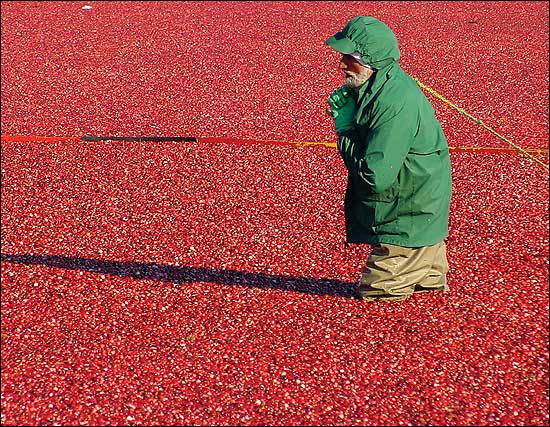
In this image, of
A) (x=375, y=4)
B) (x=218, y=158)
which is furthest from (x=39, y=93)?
(x=375, y=4)

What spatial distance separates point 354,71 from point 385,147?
602 mm

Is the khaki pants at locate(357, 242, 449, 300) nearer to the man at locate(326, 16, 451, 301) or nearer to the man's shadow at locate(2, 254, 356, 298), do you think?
the man at locate(326, 16, 451, 301)

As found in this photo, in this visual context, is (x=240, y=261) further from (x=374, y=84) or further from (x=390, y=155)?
(x=374, y=84)

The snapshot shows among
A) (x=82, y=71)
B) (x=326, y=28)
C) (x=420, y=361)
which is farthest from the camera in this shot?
(x=326, y=28)

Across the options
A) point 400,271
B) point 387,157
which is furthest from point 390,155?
point 400,271

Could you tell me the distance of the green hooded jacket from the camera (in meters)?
4.86

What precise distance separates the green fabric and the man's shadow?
91 centimetres

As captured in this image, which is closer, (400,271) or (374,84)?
(374,84)

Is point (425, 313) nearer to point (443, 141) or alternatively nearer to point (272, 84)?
point (443, 141)

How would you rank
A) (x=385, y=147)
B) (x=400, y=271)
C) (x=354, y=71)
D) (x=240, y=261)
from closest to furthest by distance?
(x=385, y=147) < (x=354, y=71) < (x=400, y=271) < (x=240, y=261)

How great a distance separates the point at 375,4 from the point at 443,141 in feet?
47.1

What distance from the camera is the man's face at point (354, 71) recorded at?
4992mm

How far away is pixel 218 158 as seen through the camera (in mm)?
8984

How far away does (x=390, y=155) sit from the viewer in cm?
486
